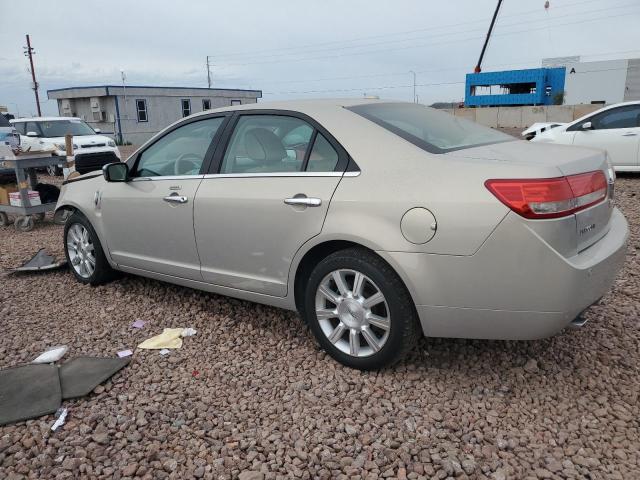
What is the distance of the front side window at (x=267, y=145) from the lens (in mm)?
3465

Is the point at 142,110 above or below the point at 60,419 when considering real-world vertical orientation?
above

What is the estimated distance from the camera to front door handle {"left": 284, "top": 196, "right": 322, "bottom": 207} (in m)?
3.18

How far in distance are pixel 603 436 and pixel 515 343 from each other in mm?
965

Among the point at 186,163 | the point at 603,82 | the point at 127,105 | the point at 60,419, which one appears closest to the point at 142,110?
the point at 127,105

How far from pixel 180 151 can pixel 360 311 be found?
2080 millimetres

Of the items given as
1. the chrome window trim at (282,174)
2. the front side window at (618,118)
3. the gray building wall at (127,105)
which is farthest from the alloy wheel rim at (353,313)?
the gray building wall at (127,105)

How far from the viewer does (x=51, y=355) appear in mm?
3641

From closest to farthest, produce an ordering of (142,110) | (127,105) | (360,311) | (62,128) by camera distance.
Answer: (360,311)
(62,128)
(127,105)
(142,110)

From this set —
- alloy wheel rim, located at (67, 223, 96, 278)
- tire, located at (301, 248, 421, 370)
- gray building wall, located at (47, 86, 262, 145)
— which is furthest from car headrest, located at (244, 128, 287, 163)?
gray building wall, located at (47, 86, 262, 145)

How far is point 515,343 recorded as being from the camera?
3.52 metres

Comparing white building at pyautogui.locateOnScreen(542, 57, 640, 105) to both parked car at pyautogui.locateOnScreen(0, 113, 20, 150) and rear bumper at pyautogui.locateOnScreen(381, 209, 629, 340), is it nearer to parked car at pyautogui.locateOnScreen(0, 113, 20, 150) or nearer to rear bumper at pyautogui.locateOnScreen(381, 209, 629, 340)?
parked car at pyautogui.locateOnScreen(0, 113, 20, 150)

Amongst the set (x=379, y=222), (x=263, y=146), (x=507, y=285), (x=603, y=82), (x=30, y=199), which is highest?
(x=603, y=82)

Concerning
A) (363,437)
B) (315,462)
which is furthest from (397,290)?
(315,462)

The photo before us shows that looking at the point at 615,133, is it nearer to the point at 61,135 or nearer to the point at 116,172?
the point at 116,172
